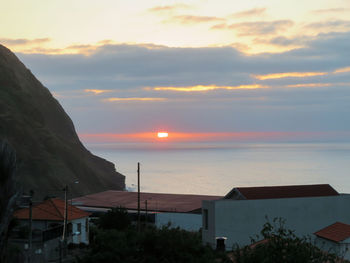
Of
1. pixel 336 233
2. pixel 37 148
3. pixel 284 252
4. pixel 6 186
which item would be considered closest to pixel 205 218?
pixel 336 233

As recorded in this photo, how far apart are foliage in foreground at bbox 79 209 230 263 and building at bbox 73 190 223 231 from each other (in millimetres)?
46992

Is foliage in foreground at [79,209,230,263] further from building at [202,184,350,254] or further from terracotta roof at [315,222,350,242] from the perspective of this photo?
building at [202,184,350,254]

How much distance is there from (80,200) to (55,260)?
2500 inches

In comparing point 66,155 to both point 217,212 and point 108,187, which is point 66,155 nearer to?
point 108,187

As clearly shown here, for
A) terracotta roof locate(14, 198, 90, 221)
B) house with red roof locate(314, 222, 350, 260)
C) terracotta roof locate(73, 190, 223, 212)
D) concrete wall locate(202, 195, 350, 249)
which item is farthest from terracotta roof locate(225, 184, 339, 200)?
terracotta roof locate(73, 190, 223, 212)

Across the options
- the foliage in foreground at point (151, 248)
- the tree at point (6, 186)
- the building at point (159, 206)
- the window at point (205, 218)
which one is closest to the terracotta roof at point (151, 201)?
the building at point (159, 206)

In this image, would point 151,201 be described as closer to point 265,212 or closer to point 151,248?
point 265,212

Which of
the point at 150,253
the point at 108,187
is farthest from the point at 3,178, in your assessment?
the point at 108,187

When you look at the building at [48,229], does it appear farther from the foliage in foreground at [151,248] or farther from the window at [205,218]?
the foliage in foreground at [151,248]

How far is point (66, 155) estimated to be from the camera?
579ft

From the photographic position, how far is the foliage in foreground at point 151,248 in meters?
27.1

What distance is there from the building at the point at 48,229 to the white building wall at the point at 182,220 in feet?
68.2

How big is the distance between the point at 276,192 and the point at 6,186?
5053 centimetres

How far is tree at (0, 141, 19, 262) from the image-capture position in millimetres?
10539
